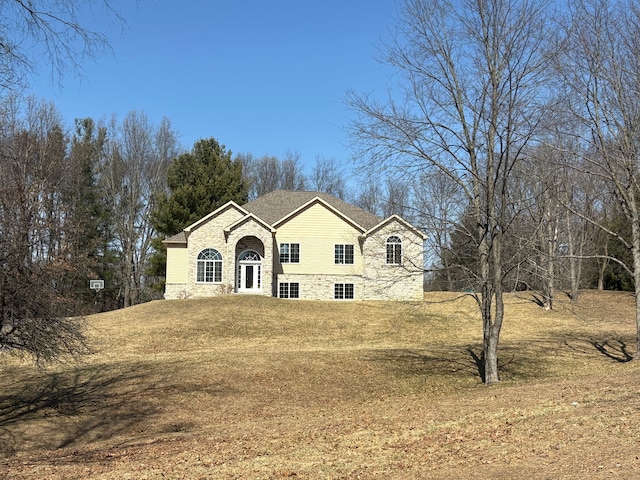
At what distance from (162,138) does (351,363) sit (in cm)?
3988

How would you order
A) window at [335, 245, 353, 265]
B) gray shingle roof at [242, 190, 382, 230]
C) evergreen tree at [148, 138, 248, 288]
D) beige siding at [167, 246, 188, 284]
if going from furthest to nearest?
evergreen tree at [148, 138, 248, 288] → gray shingle roof at [242, 190, 382, 230] → window at [335, 245, 353, 265] → beige siding at [167, 246, 188, 284]

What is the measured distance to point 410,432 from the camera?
9195mm

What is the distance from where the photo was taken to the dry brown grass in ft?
24.9

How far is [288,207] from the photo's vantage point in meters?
38.9

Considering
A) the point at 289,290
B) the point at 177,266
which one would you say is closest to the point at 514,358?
the point at 289,290

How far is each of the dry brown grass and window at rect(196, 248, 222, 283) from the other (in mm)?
2995

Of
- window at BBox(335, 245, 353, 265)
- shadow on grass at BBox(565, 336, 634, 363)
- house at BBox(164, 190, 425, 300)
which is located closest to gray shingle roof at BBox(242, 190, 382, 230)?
house at BBox(164, 190, 425, 300)

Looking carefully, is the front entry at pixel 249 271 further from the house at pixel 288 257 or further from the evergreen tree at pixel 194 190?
the evergreen tree at pixel 194 190

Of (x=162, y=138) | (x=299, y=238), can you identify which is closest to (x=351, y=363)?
(x=299, y=238)

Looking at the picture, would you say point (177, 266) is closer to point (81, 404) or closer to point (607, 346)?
point (81, 404)

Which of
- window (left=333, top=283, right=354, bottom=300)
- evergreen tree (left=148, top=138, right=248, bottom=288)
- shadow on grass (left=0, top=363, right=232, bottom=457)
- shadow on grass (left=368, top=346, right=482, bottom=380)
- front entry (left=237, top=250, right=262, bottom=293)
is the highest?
evergreen tree (left=148, top=138, right=248, bottom=288)

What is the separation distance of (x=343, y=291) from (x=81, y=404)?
71.5 feet

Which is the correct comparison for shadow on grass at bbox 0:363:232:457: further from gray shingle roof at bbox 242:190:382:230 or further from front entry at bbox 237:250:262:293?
gray shingle roof at bbox 242:190:382:230

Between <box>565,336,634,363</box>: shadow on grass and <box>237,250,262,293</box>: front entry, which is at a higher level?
<box>237,250,262,293</box>: front entry
